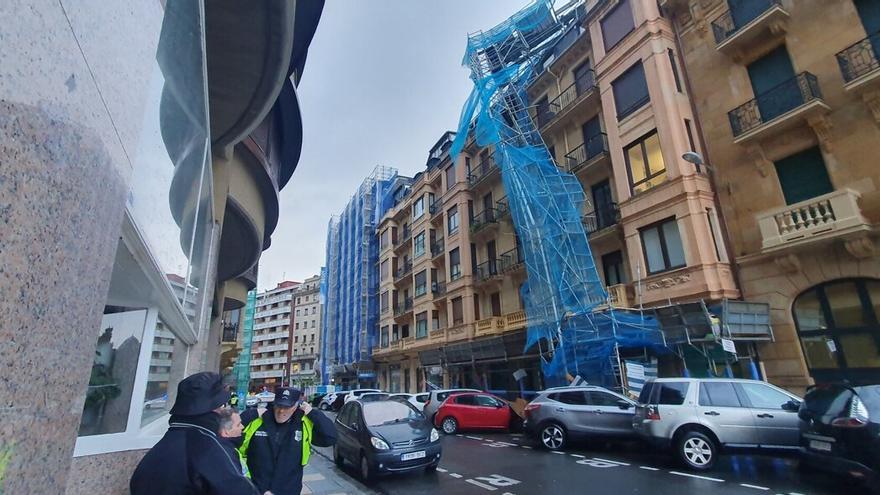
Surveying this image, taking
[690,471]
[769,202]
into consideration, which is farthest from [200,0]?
[769,202]

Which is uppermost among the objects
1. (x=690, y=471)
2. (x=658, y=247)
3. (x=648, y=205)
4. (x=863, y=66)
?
(x=863, y=66)

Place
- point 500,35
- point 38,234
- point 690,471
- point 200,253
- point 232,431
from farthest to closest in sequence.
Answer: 1. point 500,35
2. point 690,471
3. point 200,253
4. point 232,431
5. point 38,234

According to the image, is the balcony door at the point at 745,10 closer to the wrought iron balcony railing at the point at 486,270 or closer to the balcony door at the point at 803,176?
the balcony door at the point at 803,176

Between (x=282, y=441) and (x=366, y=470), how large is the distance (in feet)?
16.0

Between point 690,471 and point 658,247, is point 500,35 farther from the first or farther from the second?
point 690,471

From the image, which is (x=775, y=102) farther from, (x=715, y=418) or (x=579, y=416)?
(x=579, y=416)

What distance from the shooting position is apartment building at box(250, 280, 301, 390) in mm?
86062

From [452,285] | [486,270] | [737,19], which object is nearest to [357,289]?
[452,285]

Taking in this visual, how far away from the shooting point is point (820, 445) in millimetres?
6668

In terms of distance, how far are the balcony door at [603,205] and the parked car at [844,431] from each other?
10491 mm

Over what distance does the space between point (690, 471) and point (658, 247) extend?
820 centimetres

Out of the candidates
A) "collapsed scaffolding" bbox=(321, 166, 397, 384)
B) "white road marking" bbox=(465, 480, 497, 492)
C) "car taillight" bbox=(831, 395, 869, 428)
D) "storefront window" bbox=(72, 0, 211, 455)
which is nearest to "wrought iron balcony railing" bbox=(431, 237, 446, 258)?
"collapsed scaffolding" bbox=(321, 166, 397, 384)

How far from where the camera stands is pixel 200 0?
9.90ft

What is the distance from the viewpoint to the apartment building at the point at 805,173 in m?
10.9
